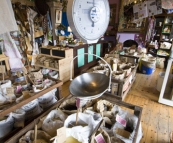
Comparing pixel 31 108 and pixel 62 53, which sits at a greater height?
pixel 62 53

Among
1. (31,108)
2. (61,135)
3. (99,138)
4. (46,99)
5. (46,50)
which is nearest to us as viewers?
(61,135)

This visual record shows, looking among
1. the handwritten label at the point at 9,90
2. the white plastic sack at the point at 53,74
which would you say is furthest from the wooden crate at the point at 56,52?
the handwritten label at the point at 9,90

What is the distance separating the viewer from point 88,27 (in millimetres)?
776

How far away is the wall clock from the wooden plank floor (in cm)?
161

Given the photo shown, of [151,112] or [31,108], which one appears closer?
[31,108]

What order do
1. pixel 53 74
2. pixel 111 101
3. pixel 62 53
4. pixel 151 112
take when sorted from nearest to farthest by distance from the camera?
1. pixel 111 101
2. pixel 151 112
3. pixel 53 74
4. pixel 62 53

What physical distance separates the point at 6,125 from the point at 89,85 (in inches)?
39.2

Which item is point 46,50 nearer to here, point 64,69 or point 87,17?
point 64,69

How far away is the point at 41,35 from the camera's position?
3.42 meters

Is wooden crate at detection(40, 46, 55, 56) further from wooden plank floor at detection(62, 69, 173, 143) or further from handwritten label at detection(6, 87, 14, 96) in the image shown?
handwritten label at detection(6, 87, 14, 96)

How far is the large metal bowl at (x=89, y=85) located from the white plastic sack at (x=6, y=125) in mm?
896

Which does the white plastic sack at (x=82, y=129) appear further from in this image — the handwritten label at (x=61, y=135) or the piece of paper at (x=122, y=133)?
the piece of paper at (x=122, y=133)

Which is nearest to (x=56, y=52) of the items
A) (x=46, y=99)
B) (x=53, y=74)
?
(x=53, y=74)

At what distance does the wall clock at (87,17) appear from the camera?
67cm
